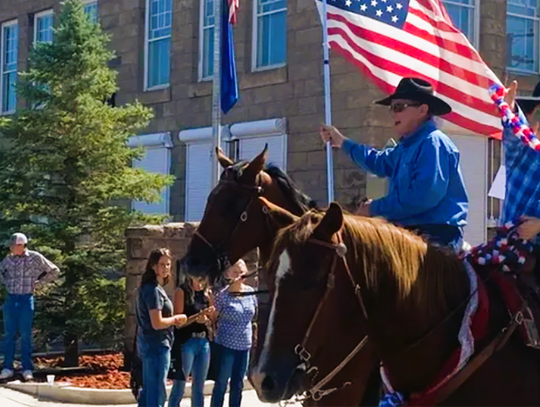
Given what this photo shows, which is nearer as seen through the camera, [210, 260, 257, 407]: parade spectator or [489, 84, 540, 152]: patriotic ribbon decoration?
[489, 84, 540, 152]: patriotic ribbon decoration

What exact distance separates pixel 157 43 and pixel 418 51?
13166mm

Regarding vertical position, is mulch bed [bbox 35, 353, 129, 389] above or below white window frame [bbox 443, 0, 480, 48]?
below

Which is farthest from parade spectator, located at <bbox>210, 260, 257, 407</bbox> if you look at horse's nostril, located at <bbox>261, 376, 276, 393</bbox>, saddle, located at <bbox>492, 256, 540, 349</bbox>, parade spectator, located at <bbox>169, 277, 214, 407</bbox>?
horse's nostril, located at <bbox>261, 376, 276, 393</bbox>

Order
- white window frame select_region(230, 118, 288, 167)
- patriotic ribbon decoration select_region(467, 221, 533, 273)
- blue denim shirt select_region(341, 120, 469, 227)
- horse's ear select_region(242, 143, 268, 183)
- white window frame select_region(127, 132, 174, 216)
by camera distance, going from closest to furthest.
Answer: patriotic ribbon decoration select_region(467, 221, 533, 273) → blue denim shirt select_region(341, 120, 469, 227) → horse's ear select_region(242, 143, 268, 183) → white window frame select_region(230, 118, 288, 167) → white window frame select_region(127, 132, 174, 216)

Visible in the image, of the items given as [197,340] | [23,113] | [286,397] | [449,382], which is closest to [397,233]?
[449,382]

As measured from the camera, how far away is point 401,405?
169 inches

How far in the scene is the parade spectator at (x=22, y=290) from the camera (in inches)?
501

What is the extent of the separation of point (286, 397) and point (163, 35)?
1736 cm

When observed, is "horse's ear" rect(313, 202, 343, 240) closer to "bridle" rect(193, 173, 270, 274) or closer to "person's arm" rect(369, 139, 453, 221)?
"person's arm" rect(369, 139, 453, 221)

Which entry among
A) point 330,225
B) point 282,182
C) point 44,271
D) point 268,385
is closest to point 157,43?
point 44,271

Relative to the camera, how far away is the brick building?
1627 centimetres

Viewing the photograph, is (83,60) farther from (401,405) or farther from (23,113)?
(401,405)

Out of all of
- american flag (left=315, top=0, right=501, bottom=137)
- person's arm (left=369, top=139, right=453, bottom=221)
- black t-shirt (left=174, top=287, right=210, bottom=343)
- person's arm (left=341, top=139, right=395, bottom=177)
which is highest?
american flag (left=315, top=0, right=501, bottom=137)

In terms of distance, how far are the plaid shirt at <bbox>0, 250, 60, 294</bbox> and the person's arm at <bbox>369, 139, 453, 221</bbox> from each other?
860 cm
